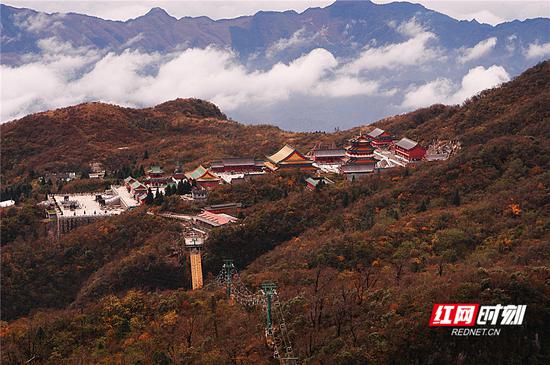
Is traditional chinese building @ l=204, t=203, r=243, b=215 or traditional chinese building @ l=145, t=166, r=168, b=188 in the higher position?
traditional chinese building @ l=145, t=166, r=168, b=188

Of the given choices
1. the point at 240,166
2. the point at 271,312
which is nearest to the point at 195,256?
the point at 271,312

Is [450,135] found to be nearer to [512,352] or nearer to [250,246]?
[250,246]

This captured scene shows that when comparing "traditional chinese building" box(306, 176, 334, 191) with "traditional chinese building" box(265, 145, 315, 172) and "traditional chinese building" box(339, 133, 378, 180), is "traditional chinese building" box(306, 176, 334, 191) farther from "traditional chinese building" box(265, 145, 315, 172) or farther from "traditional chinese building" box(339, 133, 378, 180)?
"traditional chinese building" box(265, 145, 315, 172)

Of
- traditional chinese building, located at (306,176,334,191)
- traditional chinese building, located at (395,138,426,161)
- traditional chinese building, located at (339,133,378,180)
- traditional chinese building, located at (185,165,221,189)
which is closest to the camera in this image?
traditional chinese building, located at (306,176,334,191)

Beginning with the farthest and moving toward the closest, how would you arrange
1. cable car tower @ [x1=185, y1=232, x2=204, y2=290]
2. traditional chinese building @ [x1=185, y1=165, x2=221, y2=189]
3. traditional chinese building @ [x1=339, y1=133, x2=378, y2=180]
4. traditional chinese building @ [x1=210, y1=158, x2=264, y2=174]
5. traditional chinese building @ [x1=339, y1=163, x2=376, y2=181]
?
traditional chinese building @ [x1=210, y1=158, x2=264, y2=174] < traditional chinese building @ [x1=339, y1=133, x2=378, y2=180] < traditional chinese building @ [x1=339, y1=163, x2=376, y2=181] < traditional chinese building @ [x1=185, y1=165, x2=221, y2=189] < cable car tower @ [x1=185, y1=232, x2=204, y2=290]

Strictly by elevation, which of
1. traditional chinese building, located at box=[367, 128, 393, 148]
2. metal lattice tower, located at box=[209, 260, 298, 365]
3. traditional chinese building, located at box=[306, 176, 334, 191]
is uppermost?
traditional chinese building, located at box=[367, 128, 393, 148]

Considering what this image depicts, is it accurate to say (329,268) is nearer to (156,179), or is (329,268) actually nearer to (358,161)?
(358,161)

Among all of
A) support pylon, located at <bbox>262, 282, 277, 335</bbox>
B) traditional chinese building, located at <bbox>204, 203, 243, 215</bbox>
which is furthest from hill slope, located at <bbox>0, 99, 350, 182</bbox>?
support pylon, located at <bbox>262, 282, 277, 335</bbox>
